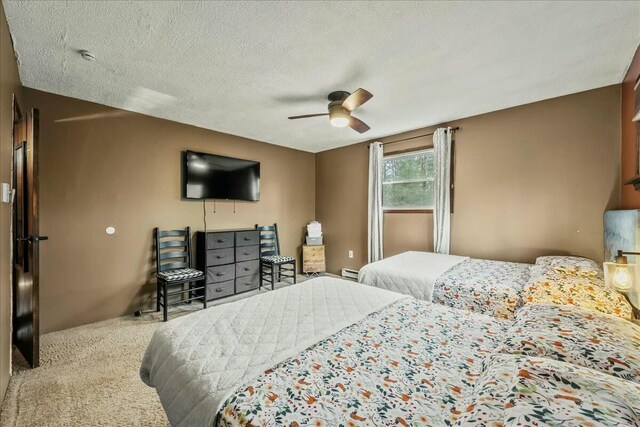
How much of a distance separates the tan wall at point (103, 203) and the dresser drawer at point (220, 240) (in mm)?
414

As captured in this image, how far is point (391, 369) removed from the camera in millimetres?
1055

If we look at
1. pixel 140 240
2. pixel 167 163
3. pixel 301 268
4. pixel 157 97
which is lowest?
pixel 301 268

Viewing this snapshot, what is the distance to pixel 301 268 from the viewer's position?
5125mm

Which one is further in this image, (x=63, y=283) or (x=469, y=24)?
(x=63, y=283)

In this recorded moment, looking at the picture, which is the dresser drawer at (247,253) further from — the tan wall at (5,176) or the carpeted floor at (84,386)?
the tan wall at (5,176)

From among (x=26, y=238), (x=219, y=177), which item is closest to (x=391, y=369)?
(x=26, y=238)

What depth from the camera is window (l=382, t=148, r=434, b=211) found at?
12.8ft

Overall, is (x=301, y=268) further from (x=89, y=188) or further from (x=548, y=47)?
(x=548, y=47)

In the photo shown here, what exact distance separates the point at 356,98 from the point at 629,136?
2.38 metres

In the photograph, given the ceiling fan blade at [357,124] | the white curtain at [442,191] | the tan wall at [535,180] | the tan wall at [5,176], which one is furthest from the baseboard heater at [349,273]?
the tan wall at [5,176]

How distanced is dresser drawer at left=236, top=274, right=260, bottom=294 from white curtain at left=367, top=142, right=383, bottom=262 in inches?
73.8

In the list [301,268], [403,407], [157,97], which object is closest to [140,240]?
[157,97]

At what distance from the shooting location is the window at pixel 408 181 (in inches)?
154

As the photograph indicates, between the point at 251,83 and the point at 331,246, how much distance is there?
334 centimetres
